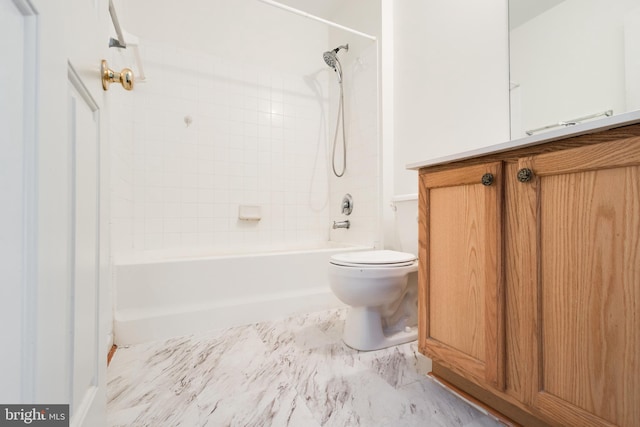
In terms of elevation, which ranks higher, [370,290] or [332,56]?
[332,56]

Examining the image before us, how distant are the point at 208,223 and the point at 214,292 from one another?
73cm

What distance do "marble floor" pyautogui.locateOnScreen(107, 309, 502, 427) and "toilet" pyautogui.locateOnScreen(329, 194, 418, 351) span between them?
0.21 feet

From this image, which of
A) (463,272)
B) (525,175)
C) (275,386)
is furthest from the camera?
(275,386)

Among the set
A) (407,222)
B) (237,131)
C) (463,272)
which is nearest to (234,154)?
(237,131)

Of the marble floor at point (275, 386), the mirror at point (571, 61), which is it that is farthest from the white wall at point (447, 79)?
the marble floor at point (275, 386)

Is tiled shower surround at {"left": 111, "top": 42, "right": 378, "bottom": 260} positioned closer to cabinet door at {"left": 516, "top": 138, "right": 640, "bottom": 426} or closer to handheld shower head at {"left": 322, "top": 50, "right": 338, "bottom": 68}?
handheld shower head at {"left": 322, "top": 50, "right": 338, "bottom": 68}

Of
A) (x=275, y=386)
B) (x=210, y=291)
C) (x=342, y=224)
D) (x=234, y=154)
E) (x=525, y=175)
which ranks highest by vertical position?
(x=234, y=154)

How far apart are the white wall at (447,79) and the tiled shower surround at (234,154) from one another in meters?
0.23

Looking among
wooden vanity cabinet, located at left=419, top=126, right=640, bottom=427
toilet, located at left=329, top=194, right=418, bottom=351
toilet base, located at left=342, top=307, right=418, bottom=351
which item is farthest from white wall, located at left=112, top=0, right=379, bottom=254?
wooden vanity cabinet, located at left=419, top=126, right=640, bottom=427

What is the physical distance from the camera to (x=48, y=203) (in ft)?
1.19

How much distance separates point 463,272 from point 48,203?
0.97 metres

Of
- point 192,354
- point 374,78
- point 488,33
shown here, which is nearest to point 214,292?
point 192,354

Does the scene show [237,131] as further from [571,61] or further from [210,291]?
[571,61]

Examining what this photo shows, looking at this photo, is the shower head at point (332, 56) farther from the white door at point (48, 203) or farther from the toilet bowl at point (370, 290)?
the white door at point (48, 203)
